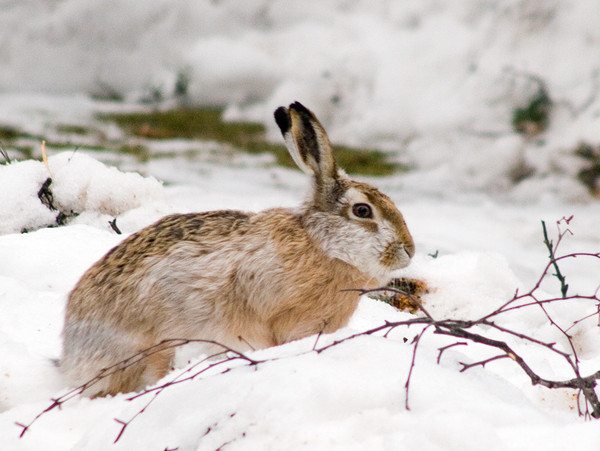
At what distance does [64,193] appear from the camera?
4.23m

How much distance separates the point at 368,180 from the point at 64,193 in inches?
151

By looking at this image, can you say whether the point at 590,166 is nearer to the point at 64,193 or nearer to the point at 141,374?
the point at 64,193

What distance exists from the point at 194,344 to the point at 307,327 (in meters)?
0.44

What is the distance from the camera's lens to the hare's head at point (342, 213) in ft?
9.43

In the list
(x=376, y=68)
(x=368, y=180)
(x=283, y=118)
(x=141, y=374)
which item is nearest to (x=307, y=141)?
(x=283, y=118)

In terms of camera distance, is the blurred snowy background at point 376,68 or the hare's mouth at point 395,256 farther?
the blurred snowy background at point 376,68

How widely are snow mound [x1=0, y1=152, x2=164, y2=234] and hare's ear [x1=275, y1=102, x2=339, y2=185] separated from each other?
5.38ft

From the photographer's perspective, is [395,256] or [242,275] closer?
[242,275]

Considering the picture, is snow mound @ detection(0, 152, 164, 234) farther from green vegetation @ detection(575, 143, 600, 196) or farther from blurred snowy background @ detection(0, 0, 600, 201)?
green vegetation @ detection(575, 143, 600, 196)

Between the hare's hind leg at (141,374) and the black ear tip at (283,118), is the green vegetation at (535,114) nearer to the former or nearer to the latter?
the black ear tip at (283,118)

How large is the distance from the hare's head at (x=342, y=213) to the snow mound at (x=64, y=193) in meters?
1.66

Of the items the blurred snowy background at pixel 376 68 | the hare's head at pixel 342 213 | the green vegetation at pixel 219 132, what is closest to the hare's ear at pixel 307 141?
the hare's head at pixel 342 213

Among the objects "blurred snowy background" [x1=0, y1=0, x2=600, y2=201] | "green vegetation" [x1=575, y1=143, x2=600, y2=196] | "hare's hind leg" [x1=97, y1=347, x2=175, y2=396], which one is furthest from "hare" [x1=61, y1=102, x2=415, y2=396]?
"green vegetation" [x1=575, y1=143, x2=600, y2=196]

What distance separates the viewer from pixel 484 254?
157 inches
